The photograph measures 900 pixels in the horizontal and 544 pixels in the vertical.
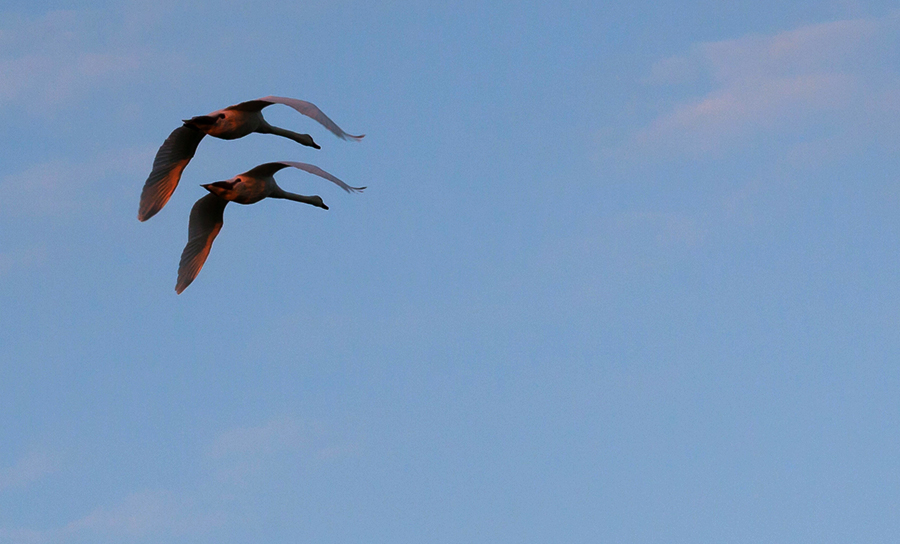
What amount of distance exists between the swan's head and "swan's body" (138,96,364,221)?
4.30 feet

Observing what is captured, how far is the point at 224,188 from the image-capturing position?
4019cm

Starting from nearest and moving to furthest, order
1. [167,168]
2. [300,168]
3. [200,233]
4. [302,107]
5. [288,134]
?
1. [302,107]
2. [300,168]
3. [288,134]
4. [167,168]
5. [200,233]

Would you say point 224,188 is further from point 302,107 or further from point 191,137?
point 302,107

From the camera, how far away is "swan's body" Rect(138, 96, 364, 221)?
1545 inches

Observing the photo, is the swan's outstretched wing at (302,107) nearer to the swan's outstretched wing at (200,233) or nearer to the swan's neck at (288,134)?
the swan's neck at (288,134)

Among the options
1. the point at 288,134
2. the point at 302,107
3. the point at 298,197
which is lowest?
the point at 302,107

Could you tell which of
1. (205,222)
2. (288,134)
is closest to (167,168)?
(205,222)

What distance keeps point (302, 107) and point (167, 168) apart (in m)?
7.17

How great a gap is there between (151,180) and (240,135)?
12.4 feet

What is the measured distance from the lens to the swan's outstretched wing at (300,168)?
38.6 metres

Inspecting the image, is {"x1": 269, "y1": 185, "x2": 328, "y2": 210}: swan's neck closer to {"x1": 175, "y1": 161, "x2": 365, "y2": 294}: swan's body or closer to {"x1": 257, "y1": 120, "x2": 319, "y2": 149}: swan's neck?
{"x1": 175, "y1": 161, "x2": 365, "y2": 294}: swan's body

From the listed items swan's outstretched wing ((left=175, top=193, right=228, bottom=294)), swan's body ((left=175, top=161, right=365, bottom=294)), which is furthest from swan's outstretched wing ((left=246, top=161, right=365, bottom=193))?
swan's outstretched wing ((left=175, top=193, right=228, bottom=294))

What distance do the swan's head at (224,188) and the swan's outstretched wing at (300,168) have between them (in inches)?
23.2

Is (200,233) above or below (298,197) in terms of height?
below
